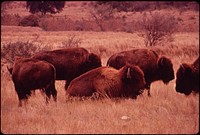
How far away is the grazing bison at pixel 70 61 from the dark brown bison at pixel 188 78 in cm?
258

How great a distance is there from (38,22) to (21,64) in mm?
43529

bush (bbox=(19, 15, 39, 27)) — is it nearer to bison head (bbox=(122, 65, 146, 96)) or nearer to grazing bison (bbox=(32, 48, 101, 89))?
grazing bison (bbox=(32, 48, 101, 89))

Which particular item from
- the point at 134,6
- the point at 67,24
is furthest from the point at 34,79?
the point at 134,6

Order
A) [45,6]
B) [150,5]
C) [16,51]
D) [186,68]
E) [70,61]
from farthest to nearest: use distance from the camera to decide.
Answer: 1. [150,5]
2. [45,6]
3. [16,51]
4. [70,61]
5. [186,68]

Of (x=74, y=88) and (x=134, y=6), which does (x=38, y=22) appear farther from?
(x=74, y=88)

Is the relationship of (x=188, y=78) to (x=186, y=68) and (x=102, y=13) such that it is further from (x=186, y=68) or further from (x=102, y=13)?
(x=102, y=13)

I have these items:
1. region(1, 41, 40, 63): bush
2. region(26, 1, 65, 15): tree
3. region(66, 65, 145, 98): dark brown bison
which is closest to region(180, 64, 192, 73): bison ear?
region(66, 65, 145, 98): dark brown bison

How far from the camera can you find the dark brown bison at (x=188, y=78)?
876 cm

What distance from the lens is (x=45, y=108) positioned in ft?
26.9

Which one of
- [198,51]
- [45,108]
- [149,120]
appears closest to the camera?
[149,120]

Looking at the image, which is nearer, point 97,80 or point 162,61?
point 97,80

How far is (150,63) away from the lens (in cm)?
1070

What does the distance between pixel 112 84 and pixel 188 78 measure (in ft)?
5.51

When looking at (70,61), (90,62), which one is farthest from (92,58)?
(70,61)
